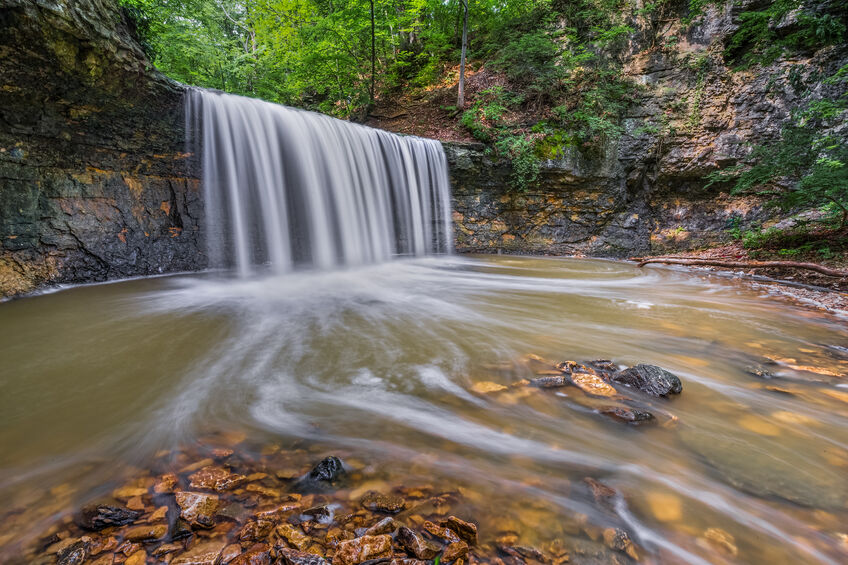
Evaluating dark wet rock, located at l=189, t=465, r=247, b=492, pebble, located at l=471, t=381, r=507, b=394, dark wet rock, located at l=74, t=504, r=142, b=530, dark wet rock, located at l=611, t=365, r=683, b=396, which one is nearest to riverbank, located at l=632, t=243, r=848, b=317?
dark wet rock, located at l=611, t=365, r=683, b=396

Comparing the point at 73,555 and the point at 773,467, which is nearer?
the point at 73,555

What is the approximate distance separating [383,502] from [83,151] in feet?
22.8

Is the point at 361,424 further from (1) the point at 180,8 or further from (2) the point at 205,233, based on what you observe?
(1) the point at 180,8

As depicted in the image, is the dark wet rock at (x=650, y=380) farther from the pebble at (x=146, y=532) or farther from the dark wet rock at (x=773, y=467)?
A: the pebble at (x=146, y=532)

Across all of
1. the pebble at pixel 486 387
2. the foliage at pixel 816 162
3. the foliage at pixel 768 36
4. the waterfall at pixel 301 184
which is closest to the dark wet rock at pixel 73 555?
the pebble at pixel 486 387

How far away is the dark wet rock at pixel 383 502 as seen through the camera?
3.91 ft

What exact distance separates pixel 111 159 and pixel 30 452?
5.86 metres

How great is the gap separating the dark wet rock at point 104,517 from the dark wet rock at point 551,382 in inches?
76.0

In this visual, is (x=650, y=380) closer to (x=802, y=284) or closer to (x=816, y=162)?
(x=802, y=284)

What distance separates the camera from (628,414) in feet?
5.71

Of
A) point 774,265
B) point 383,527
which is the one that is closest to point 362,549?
point 383,527

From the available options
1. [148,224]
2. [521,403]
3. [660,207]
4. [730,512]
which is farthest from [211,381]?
[660,207]

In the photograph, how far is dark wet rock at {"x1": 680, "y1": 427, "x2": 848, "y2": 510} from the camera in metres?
1.27

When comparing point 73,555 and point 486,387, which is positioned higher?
point 73,555
